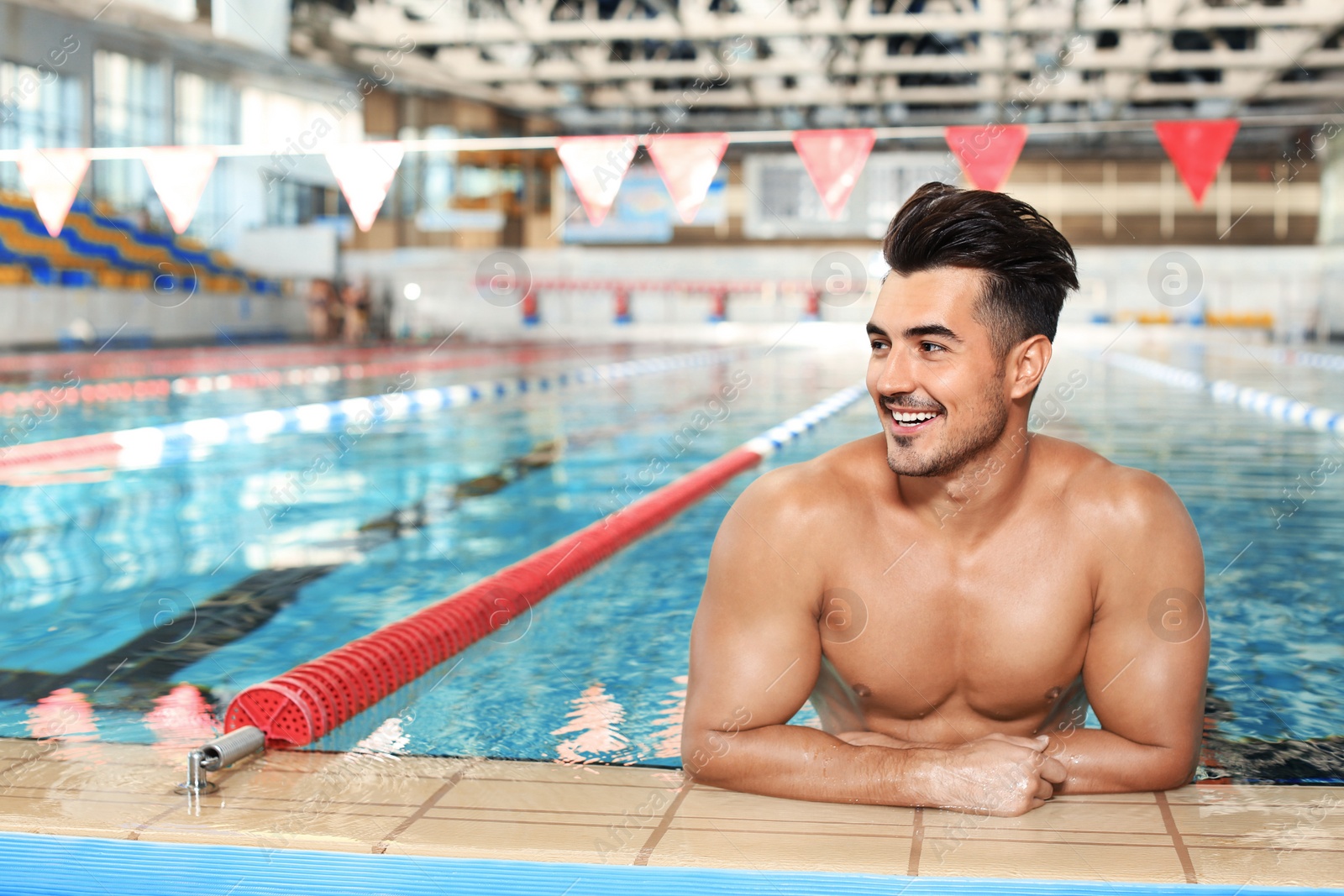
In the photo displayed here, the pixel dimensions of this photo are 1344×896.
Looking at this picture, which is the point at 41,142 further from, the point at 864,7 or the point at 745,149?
the point at 745,149

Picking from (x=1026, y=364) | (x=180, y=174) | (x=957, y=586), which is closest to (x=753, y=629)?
(x=957, y=586)

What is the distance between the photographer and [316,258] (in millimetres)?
27016

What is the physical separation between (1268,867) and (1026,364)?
0.77 meters

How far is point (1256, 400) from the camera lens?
1096cm

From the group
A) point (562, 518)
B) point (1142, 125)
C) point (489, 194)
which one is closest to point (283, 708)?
point (562, 518)

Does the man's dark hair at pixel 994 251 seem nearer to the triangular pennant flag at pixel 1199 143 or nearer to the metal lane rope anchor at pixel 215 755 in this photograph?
the metal lane rope anchor at pixel 215 755

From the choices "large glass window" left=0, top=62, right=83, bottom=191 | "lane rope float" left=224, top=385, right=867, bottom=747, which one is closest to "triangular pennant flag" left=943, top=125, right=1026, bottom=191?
"lane rope float" left=224, top=385, right=867, bottom=747

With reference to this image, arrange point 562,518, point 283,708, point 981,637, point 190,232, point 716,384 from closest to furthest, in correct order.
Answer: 1. point 981,637
2. point 283,708
3. point 562,518
4. point 716,384
5. point 190,232

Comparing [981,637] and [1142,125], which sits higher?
[1142,125]

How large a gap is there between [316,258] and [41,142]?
23.7 ft

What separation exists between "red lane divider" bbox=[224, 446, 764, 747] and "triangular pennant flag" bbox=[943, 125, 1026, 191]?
2.47 metres

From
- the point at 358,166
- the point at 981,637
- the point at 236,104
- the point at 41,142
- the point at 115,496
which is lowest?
the point at 115,496

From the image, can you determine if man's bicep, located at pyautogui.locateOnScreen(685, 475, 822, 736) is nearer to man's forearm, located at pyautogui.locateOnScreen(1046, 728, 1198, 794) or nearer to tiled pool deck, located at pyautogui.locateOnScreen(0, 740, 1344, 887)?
tiled pool deck, located at pyautogui.locateOnScreen(0, 740, 1344, 887)

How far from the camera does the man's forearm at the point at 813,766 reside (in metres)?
1.87
